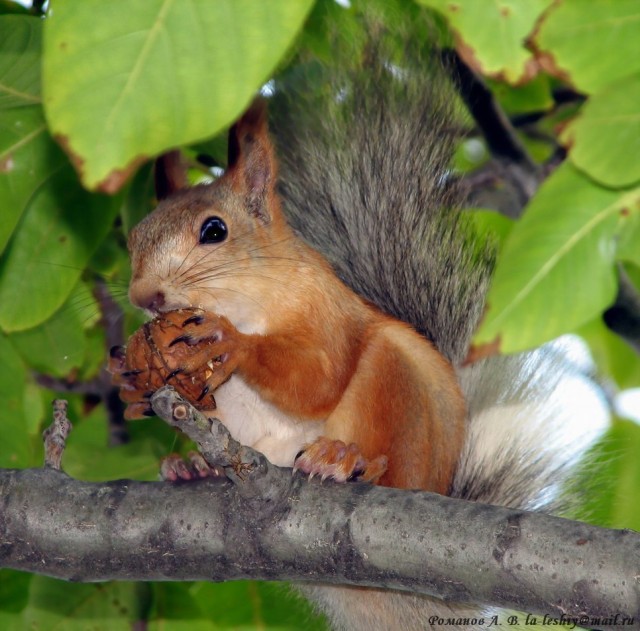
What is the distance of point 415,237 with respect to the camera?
7.59ft

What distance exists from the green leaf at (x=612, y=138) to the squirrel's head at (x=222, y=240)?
1.04 meters

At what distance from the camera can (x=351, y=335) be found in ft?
7.02

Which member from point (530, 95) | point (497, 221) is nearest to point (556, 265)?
point (530, 95)

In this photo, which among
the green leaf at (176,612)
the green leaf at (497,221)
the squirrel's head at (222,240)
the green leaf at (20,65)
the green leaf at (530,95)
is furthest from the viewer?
the green leaf at (497,221)

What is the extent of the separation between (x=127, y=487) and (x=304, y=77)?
3.54ft

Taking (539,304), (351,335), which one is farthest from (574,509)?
(539,304)

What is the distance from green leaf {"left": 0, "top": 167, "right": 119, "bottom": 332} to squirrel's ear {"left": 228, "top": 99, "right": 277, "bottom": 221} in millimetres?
384

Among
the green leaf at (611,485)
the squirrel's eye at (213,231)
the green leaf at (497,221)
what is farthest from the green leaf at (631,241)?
the green leaf at (497,221)

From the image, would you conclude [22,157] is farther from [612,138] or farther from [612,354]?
[612,354]

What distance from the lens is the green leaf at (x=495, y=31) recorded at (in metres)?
0.96

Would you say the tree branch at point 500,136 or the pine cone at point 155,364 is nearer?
the pine cone at point 155,364

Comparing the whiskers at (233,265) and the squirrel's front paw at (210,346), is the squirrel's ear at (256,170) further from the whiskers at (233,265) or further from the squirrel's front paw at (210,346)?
the squirrel's front paw at (210,346)

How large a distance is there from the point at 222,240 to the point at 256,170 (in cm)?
23

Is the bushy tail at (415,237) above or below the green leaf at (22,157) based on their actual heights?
below
